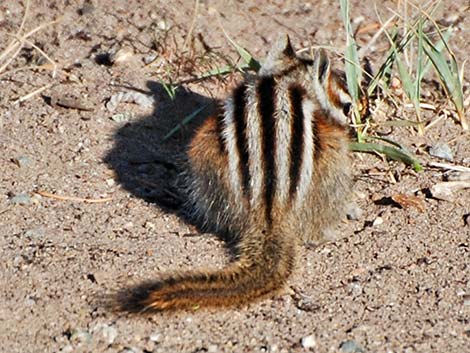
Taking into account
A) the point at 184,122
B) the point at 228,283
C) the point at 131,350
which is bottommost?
the point at 131,350

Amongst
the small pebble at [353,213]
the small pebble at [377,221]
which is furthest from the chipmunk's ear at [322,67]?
the small pebble at [377,221]

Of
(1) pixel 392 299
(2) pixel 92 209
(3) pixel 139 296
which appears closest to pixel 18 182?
(2) pixel 92 209

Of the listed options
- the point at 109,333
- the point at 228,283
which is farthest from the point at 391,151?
the point at 109,333

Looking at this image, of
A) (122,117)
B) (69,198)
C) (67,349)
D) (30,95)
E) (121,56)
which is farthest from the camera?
(121,56)

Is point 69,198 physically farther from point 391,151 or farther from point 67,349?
point 391,151

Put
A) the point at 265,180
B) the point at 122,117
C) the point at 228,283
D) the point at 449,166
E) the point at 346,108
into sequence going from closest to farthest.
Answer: the point at 228,283 → the point at 265,180 → the point at 449,166 → the point at 346,108 → the point at 122,117

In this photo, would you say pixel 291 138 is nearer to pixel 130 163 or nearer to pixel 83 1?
pixel 130 163

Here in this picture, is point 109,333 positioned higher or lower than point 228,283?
lower
